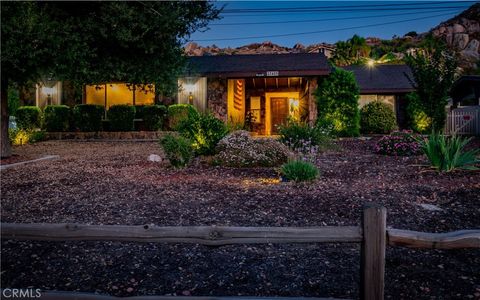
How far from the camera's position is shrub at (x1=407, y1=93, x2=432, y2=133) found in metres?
20.3

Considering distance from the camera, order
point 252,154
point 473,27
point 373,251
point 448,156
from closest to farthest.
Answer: point 373,251
point 448,156
point 252,154
point 473,27

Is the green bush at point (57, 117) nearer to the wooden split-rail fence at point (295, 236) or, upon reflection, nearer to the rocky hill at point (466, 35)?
the wooden split-rail fence at point (295, 236)

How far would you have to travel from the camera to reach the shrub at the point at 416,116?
2031 centimetres

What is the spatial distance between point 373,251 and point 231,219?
10.2 feet

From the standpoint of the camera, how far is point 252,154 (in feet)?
32.3

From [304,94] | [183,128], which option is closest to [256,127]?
[304,94]

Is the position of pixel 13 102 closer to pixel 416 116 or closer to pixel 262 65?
pixel 262 65

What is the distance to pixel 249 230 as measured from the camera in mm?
2521

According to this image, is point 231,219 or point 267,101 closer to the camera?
point 231,219

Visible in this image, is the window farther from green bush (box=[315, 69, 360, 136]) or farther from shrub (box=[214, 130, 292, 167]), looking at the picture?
shrub (box=[214, 130, 292, 167])

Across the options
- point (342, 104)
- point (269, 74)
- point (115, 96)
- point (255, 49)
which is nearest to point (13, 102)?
point (115, 96)

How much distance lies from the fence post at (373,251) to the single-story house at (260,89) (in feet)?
52.6

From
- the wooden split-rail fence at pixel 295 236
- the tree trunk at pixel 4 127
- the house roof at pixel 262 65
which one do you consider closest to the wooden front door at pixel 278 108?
the house roof at pixel 262 65

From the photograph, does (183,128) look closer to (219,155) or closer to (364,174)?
(219,155)
